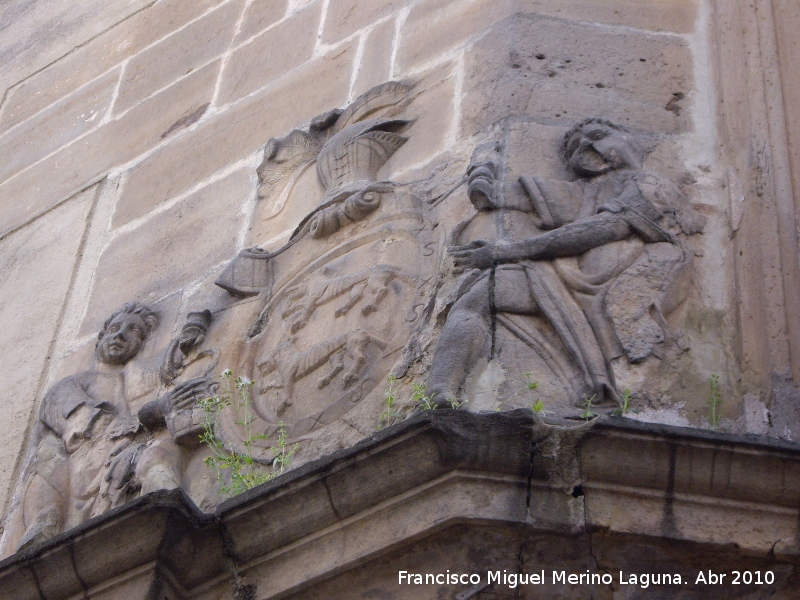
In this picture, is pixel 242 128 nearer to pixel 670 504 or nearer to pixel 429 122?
pixel 429 122

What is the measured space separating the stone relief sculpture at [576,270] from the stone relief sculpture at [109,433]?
106 centimetres

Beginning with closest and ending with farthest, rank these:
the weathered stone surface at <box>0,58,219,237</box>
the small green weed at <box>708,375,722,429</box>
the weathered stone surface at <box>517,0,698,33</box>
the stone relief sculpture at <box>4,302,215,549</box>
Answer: the small green weed at <box>708,375,722,429</box> < the stone relief sculpture at <box>4,302,215,549</box> < the weathered stone surface at <box>517,0,698,33</box> < the weathered stone surface at <box>0,58,219,237</box>

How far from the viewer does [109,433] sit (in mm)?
5094

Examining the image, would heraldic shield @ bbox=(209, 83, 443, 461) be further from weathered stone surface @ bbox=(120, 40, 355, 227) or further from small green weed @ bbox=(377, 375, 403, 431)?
weathered stone surface @ bbox=(120, 40, 355, 227)

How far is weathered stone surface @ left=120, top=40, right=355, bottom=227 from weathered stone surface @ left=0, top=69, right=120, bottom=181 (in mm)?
929

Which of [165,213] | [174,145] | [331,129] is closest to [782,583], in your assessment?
[331,129]

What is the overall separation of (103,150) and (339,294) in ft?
8.21

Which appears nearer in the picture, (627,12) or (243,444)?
(243,444)

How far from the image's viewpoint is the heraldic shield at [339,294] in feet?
14.8

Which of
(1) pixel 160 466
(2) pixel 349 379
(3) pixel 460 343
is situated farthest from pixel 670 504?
(1) pixel 160 466

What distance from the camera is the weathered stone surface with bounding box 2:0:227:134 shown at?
7.37 metres

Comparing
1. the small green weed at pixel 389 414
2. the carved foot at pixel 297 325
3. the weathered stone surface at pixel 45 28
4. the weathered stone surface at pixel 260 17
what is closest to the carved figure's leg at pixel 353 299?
the carved foot at pixel 297 325

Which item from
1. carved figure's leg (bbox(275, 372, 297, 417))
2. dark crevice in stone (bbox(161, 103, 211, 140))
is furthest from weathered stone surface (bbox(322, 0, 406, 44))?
carved figure's leg (bbox(275, 372, 297, 417))

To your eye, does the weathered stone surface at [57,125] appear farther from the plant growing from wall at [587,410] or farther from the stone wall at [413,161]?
the plant growing from wall at [587,410]
